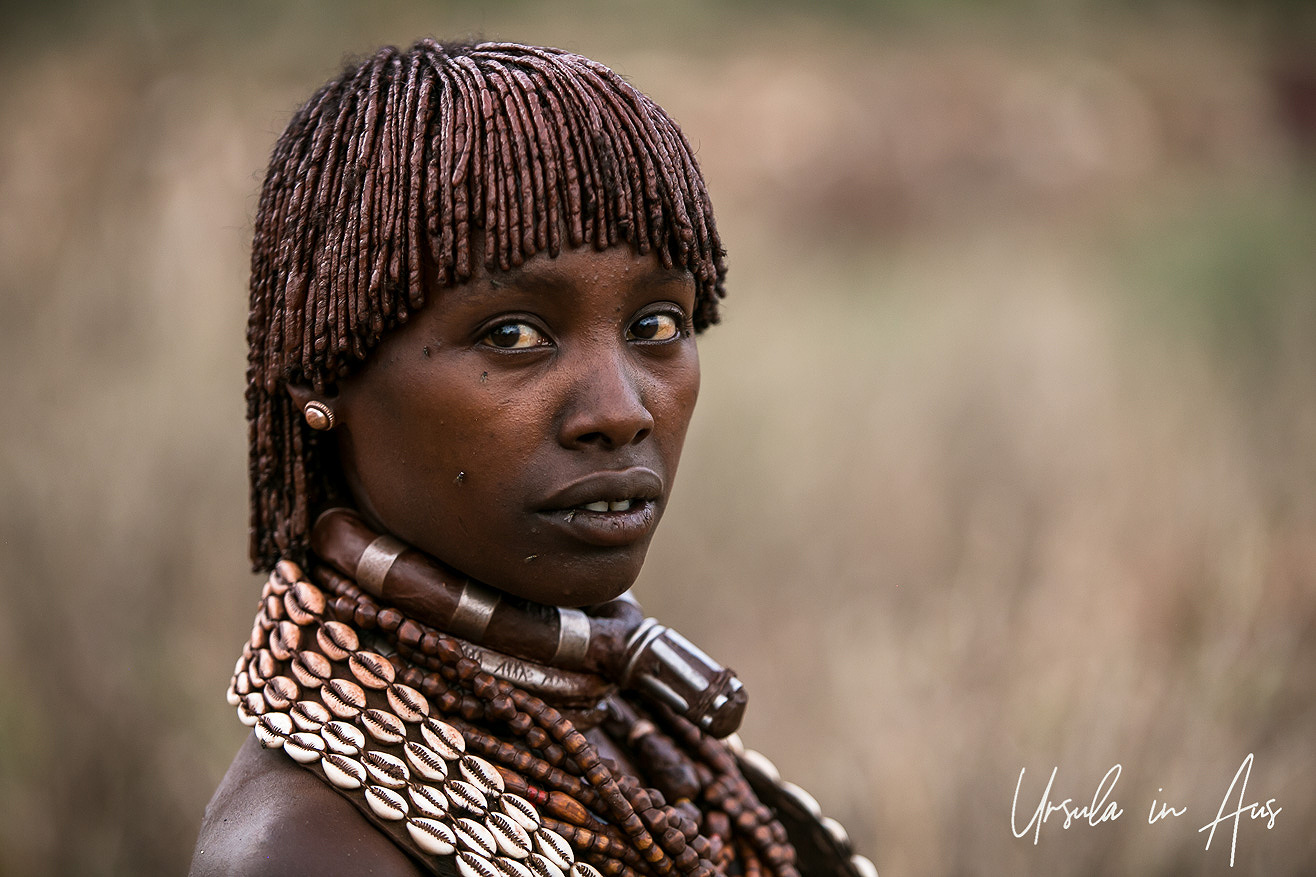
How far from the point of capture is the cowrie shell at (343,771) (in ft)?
4.99

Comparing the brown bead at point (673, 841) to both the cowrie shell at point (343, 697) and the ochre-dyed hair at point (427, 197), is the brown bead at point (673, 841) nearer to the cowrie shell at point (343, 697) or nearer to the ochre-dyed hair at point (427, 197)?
the cowrie shell at point (343, 697)

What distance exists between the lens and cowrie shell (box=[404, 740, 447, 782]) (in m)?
1.57

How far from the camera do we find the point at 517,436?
1.60 meters

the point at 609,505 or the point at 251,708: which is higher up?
the point at 609,505

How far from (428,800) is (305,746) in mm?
164

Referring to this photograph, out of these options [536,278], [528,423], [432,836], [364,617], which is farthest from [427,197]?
[432,836]

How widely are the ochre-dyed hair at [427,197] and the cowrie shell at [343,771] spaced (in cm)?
38

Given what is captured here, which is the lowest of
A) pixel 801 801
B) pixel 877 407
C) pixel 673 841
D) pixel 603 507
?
pixel 877 407

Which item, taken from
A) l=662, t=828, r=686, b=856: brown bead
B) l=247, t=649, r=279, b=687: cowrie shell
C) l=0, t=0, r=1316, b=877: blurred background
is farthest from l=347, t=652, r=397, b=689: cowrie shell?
l=0, t=0, r=1316, b=877: blurred background

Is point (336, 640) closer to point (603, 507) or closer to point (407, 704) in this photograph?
point (407, 704)

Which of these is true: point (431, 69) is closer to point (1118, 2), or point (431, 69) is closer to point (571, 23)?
point (571, 23)

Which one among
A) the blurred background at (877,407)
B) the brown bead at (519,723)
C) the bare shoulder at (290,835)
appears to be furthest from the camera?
the blurred background at (877,407)

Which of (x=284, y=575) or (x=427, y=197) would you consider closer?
(x=427, y=197)

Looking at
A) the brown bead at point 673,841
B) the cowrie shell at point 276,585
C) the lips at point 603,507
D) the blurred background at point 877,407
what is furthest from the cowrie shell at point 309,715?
the blurred background at point 877,407
